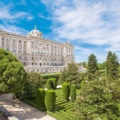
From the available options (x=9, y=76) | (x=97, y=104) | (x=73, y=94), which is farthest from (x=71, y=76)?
(x=97, y=104)

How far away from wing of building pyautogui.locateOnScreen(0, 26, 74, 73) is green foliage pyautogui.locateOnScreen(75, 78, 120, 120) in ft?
108

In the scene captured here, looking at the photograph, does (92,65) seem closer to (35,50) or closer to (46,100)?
(46,100)

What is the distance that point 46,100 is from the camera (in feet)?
36.2

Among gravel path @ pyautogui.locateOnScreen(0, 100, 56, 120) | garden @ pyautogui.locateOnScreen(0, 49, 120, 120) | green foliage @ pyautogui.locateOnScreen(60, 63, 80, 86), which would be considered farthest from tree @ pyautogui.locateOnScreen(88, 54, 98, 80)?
gravel path @ pyautogui.locateOnScreen(0, 100, 56, 120)

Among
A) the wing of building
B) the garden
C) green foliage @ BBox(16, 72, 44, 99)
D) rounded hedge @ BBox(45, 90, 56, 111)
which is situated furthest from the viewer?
the wing of building

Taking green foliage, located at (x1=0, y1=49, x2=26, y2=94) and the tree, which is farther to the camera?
the tree

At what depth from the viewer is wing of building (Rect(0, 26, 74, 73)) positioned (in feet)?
138

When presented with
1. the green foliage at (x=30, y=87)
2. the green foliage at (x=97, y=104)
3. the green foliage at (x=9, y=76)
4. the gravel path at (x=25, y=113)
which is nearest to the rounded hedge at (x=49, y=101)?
the gravel path at (x=25, y=113)

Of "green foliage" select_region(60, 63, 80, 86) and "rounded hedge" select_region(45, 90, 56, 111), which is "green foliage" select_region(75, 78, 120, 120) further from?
"green foliage" select_region(60, 63, 80, 86)

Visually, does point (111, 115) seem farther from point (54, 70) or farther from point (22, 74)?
point (54, 70)

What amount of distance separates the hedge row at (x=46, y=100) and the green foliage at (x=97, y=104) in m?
4.61

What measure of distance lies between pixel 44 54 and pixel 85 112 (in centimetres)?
4863

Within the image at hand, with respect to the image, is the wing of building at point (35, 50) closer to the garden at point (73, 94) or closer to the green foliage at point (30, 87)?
the green foliage at point (30, 87)

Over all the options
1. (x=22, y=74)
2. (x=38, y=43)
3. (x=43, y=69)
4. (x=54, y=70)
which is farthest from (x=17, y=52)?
(x=22, y=74)
